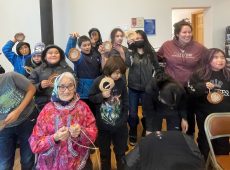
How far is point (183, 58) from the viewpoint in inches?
115

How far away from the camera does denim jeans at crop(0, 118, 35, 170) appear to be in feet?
7.14

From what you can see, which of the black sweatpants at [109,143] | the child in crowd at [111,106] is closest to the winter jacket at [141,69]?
the child in crowd at [111,106]

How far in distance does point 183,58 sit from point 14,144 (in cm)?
184

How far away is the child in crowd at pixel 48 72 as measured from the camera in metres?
2.57

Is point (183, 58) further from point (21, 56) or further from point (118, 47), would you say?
point (21, 56)

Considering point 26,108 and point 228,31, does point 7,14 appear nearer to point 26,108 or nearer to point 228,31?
point 26,108

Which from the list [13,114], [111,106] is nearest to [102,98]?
[111,106]

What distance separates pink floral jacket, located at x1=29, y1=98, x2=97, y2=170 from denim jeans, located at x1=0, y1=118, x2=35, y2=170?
324mm

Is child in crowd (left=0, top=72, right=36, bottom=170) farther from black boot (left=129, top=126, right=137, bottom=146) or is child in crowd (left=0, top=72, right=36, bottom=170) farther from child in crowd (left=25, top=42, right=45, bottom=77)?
black boot (left=129, top=126, right=137, bottom=146)

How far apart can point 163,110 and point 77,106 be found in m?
0.85

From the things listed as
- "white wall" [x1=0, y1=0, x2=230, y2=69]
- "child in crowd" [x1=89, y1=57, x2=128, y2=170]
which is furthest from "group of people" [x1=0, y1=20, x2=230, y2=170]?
"white wall" [x1=0, y1=0, x2=230, y2=69]

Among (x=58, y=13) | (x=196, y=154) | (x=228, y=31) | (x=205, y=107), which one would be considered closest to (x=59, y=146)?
(x=196, y=154)

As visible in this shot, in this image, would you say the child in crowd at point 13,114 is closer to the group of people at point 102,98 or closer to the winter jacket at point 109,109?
the group of people at point 102,98

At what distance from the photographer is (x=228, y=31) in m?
5.98
